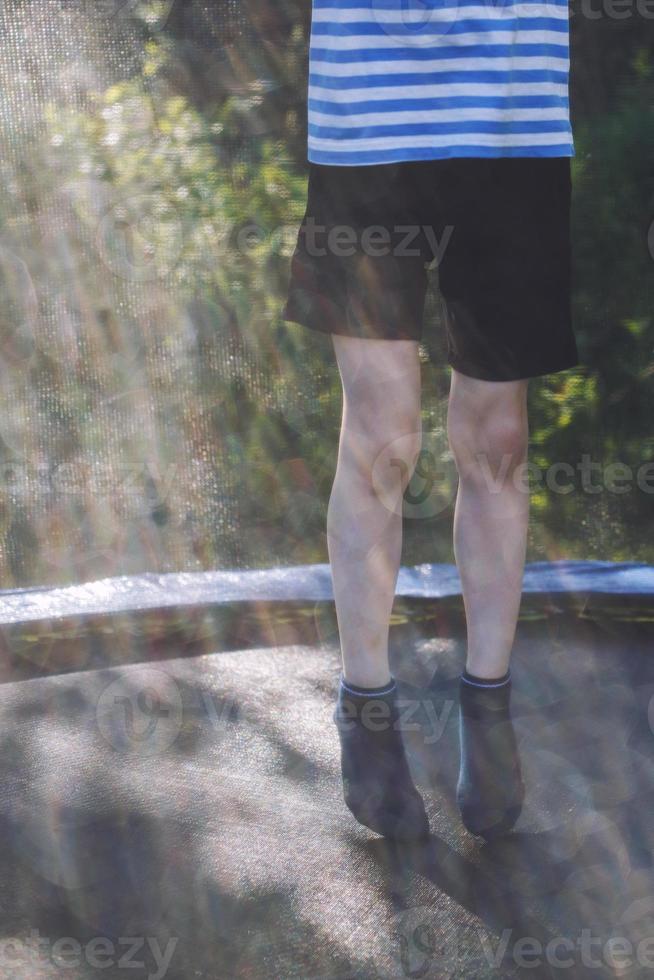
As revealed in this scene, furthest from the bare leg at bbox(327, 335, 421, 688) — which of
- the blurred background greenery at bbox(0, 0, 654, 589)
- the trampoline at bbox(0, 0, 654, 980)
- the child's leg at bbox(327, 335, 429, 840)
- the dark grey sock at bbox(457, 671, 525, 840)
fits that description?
the blurred background greenery at bbox(0, 0, 654, 589)

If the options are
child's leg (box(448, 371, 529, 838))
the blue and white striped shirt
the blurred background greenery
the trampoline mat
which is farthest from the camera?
the blurred background greenery

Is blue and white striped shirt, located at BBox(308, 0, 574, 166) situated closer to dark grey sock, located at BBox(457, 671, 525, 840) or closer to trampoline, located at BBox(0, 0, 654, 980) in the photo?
dark grey sock, located at BBox(457, 671, 525, 840)

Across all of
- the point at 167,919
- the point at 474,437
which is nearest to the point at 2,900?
the point at 167,919

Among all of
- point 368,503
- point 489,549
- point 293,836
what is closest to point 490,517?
point 489,549

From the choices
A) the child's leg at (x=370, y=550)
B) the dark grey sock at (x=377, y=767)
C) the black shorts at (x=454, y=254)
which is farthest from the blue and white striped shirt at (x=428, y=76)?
the dark grey sock at (x=377, y=767)

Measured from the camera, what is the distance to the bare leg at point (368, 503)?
4.31 ft

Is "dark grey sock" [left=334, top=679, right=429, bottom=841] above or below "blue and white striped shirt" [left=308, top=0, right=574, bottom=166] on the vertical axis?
below

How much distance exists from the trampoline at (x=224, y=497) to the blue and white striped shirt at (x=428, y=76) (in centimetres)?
83

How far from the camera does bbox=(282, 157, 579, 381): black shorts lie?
1.27 meters

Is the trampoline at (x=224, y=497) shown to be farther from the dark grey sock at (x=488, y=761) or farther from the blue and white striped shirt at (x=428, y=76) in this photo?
the blue and white striped shirt at (x=428, y=76)

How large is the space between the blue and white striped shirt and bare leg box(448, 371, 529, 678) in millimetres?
294

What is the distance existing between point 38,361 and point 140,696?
938 mm

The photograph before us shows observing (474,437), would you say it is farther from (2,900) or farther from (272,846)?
(2,900)

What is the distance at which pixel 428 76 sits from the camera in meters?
1.25
